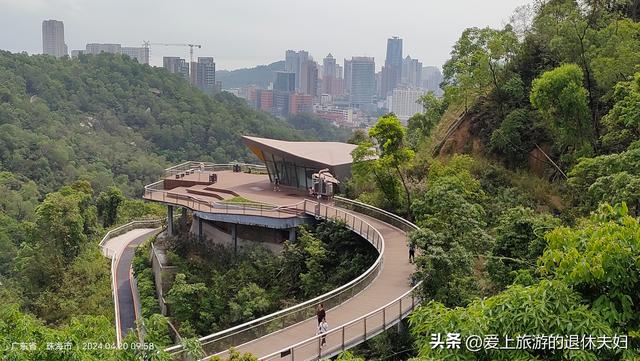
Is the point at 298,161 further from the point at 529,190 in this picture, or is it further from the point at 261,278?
the point at 529,190

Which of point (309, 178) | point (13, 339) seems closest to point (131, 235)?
point (309, 178)

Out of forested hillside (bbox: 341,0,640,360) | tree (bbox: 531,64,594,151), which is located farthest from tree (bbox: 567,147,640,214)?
tree (bbox: 531,64,594,151)

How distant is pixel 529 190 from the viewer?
965 inches

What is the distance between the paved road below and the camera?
2414 cm

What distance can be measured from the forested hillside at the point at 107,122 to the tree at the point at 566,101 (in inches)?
2715

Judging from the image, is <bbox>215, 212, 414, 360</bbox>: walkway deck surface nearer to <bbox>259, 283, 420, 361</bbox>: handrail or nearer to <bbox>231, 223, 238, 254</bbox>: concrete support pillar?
<bbox>259, 283, 420, 361</bbox>: handrail

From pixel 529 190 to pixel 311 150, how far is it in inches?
456

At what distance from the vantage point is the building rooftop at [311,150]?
29.4 m

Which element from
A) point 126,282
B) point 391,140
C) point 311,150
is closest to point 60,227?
point 126,282

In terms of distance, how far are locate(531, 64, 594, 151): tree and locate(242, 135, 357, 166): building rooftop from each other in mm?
11067

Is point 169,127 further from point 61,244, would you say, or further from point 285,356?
point 285,356

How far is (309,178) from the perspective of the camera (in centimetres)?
2978

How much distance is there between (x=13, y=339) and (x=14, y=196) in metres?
67.1

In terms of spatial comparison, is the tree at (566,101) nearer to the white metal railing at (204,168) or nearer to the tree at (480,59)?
the tree at (480,59)
